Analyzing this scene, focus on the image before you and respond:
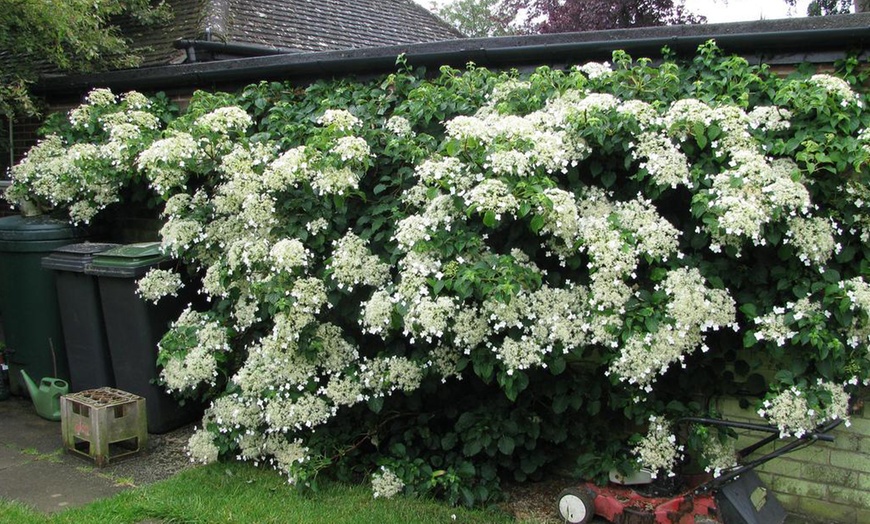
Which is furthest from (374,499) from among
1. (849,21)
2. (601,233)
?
(849,21)

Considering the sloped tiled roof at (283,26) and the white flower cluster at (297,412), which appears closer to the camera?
the white flower cluster at (297,412)

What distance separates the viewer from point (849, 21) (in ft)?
12.4

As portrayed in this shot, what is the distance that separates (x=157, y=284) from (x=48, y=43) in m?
3.16

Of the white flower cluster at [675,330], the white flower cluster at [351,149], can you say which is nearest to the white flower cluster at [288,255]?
the white flower cluster at [351,149]

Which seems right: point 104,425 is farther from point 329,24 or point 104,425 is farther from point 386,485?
point 329,24

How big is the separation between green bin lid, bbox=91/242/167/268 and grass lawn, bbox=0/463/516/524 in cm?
161

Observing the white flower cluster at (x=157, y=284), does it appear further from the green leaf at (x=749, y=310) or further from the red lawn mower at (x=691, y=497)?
the green leaf at (x=749, y=310)

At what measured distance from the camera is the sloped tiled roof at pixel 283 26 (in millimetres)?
8953

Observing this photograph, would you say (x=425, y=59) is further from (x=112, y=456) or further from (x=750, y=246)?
(x=112, y=456)

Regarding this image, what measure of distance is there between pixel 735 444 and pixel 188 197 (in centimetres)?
385

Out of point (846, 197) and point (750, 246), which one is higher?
point (846, 197)

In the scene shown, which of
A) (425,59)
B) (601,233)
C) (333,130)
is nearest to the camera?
(601,233)

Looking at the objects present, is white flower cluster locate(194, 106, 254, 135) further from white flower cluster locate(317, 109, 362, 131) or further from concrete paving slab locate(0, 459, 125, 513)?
concrete paving slab locate(0, 459, 125, 513)

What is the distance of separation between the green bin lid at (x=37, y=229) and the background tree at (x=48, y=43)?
116 cm
